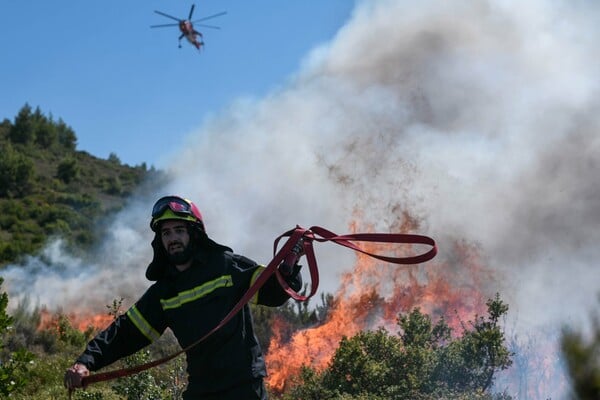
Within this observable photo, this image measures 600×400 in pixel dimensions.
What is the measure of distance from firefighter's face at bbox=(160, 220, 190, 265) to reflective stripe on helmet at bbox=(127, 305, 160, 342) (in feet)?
1.22

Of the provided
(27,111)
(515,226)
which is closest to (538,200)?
(515,226)

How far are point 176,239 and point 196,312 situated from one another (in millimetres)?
436

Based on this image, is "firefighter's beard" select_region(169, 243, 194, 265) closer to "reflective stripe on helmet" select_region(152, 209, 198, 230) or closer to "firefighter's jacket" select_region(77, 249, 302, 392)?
"firefighter's jacket" select_region(77, 249, 302, 392)

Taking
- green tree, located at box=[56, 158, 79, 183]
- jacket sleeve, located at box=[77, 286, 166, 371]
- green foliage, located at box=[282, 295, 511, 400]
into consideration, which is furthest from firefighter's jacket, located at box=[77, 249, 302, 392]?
green tree, located at box=[56, 158, 79, 183]

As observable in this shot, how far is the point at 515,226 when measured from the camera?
1873 cm

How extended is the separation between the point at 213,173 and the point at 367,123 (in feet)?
22.1

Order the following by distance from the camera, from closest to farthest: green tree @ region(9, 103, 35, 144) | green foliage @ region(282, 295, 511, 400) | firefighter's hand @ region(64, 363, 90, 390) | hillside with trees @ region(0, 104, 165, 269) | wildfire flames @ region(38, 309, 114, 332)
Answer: firefighter's hand @ region(64, 363, 90, 390) → green foliage @ region(282, 295, 511, 400) → wildfire flames @ region(38, 309, 114, 332) → hillside with trees @ region(0, 104, 165, 269) → green tree @ region(9, 103, 35, 144)

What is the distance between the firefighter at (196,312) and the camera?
161 inches

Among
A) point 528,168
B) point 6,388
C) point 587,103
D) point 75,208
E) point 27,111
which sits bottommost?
point 6,388

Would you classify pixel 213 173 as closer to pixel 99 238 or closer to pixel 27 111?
pixel 99 238

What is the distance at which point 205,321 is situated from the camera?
165 inches

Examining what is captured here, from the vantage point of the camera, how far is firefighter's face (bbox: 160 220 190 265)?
14.3ft

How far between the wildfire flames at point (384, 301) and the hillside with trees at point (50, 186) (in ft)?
51.6

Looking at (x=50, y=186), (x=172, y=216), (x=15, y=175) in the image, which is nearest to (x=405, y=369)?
(x=172, y=216)
